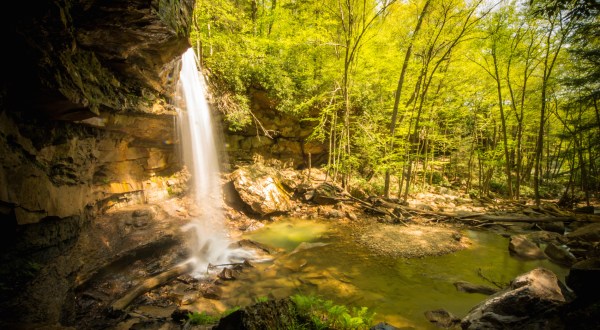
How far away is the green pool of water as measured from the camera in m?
5.38

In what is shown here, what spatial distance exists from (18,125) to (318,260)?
23.8ft

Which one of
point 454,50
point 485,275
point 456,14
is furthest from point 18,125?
point 454,50

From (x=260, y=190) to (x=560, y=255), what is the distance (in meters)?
10.4

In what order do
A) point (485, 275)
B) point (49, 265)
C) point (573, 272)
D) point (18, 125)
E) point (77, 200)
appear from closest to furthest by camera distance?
1. point (573, 272)
2. point (18, 125)
3. point (49, 265)
4. point (77, 200)
5. point (485, 275)

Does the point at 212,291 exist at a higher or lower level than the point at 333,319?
lower

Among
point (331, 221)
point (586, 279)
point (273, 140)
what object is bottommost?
point (331, 221)

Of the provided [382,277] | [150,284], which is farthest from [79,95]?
[382,277]

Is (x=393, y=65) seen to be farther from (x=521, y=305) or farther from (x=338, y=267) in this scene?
(x=521, y=305)

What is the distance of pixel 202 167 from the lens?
1215 centimetres

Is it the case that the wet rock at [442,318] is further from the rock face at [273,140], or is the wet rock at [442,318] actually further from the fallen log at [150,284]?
the rock face at [273,140]

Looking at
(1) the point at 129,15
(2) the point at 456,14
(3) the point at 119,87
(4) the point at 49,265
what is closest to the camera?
(4) the point at 49,265

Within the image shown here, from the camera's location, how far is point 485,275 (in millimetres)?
6598

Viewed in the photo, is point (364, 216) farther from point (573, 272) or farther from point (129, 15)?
point (129, 15)

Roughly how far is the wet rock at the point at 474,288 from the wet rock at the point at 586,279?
3074 mm
